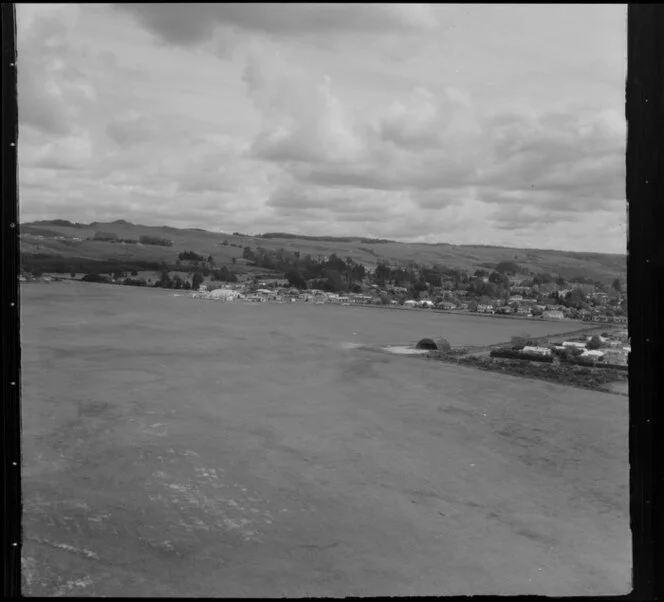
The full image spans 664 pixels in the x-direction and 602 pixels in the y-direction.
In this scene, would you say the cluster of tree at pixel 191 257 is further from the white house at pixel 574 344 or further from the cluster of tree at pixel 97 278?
the white house at pixel 574 344

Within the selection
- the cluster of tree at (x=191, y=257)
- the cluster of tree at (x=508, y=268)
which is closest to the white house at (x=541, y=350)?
the cluster of tree at (x=508, y=268)

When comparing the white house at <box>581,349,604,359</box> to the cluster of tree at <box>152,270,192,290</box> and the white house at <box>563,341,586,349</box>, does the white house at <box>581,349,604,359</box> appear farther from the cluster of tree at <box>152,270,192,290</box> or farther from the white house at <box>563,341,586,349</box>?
the cluster of tree at <box>152,270,192,290</box>

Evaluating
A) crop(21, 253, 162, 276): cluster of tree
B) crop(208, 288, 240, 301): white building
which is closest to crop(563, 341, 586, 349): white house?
crop(208, 288, 240, 301): white building

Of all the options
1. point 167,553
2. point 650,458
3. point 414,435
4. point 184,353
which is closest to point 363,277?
point 414,435

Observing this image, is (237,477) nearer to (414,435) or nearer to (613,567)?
(414,435)

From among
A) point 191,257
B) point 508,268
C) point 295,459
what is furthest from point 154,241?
point 508,268

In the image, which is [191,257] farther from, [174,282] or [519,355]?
[519,355]

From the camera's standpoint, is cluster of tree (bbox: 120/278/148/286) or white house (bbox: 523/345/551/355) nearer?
cluster of tree (bbox: 120/278/148/286)
